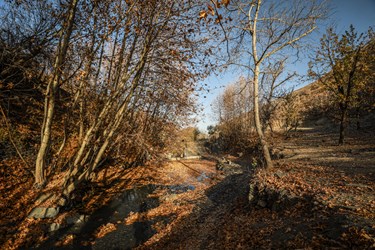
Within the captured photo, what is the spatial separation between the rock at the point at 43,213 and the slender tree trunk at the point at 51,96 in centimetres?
166

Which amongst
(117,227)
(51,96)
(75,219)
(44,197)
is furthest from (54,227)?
(51,96)

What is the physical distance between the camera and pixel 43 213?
843 centimetres

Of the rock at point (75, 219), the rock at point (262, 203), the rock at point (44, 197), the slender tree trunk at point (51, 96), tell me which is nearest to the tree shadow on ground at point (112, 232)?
the rock at point (75, 219)

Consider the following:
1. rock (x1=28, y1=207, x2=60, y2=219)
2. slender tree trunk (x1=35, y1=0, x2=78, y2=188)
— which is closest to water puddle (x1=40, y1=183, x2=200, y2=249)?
rock (x1=28, y1=207, x2=60, y2=219)

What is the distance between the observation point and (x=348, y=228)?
4.04 m

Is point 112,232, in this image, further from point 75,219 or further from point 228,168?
point 228,168

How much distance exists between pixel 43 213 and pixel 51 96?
16.3ft

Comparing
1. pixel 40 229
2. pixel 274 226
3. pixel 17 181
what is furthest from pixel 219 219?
pixel 17 181

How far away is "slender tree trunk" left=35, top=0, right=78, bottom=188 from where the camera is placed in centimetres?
834

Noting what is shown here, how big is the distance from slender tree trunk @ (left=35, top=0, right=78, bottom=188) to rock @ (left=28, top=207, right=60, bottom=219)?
166cm

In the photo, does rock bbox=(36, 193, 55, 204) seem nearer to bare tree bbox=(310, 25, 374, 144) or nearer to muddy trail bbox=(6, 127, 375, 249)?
muddy trail bbox=(6, 127, 375, 249)

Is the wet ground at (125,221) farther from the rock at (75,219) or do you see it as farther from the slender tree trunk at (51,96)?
the slender tree trunk at (51,96)

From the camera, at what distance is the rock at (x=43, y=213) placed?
Answer: 27.2 feet

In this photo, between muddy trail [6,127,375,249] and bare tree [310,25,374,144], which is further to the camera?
bare tree [310,25,374,144]
